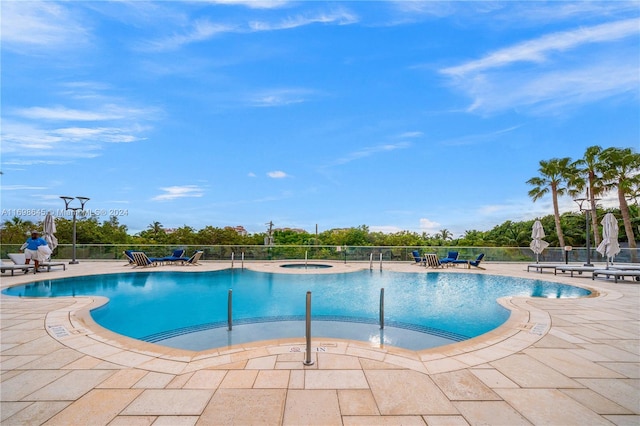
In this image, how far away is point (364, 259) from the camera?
18.3 m

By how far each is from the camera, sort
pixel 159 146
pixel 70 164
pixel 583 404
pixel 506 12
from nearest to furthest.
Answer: pixel 583 404 → pixel 506 12 → pixel 70 164 → pixel 159 146

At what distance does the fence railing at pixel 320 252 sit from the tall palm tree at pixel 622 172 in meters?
4.73

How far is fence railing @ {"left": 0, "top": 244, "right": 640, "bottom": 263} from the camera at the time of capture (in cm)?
1691

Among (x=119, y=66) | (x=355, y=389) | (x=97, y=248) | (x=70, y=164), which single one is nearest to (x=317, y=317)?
(x=355, y=389)

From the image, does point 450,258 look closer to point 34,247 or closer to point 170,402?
point 170,402

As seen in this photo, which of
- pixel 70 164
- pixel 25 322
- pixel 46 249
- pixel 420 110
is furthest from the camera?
pixel 420 110

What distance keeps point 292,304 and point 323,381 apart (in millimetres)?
5384

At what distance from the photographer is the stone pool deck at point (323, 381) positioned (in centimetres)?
254

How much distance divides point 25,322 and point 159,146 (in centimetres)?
1377

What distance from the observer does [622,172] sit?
2127 centimetres

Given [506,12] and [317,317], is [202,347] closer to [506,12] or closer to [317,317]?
[317,317]

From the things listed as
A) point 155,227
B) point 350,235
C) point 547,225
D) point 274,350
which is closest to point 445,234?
point 547,225

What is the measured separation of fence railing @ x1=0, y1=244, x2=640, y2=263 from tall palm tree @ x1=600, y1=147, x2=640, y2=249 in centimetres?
473

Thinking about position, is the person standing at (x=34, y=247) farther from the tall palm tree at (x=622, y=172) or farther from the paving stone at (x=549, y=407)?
the tall palm tree at (x=622, y=172)
